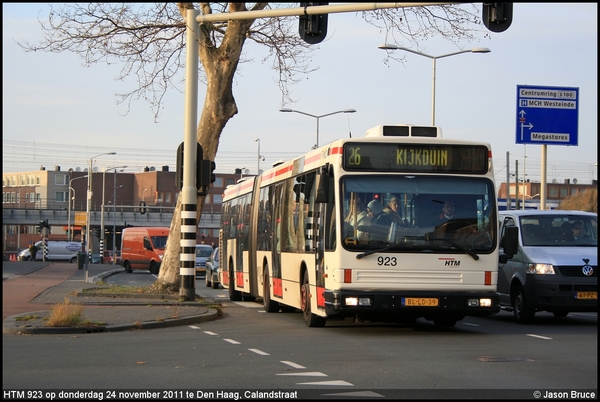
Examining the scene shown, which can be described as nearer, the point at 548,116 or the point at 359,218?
the point at 359,218

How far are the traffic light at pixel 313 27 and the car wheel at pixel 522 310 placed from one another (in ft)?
19.4

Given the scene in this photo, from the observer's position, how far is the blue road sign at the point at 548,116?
88.2 feet

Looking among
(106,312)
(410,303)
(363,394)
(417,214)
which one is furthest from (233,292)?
(363,394)

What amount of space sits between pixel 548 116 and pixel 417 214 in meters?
13.7

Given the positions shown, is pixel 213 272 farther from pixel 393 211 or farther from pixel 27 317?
pixel 393 211

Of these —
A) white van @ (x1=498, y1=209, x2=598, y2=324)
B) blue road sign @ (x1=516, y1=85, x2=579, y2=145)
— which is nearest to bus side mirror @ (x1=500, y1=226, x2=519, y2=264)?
white van @ (x1=498, y1=209, x2=598, y2=324)

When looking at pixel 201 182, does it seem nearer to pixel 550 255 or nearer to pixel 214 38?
pixel 214 38

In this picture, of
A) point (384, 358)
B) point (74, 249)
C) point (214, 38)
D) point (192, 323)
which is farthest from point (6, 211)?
point (384, 358)

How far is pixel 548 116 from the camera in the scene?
2697 centimetres

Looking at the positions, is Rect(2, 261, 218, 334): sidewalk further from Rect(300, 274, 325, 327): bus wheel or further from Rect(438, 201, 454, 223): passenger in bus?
Rect(438, 201, 454, 223): passenger in bus

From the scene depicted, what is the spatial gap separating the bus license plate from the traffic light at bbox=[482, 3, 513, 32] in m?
4.76

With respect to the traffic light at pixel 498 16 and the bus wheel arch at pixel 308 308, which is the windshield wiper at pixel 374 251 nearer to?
the bus wheel arch at pixel 308 308

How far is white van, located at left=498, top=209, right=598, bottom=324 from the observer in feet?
53.9

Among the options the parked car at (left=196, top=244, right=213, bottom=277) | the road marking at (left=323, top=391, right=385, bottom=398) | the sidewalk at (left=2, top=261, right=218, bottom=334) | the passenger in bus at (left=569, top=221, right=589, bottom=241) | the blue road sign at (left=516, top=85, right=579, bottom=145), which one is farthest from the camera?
the parked car at (left=196, top=244, right=213, bottom=277)
